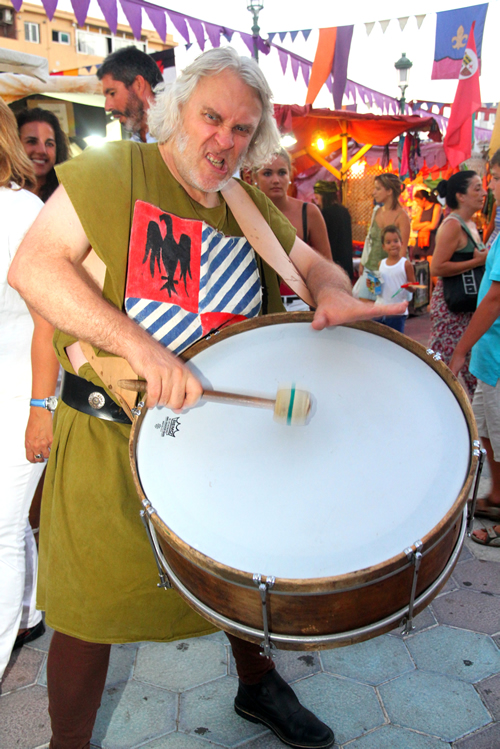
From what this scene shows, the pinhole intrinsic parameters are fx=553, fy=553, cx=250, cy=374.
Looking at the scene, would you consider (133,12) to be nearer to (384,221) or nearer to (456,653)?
(384,221)

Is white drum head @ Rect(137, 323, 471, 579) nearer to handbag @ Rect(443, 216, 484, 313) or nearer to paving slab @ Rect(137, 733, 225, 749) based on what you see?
paving slab @ Rect(137, 733, 225, 749)

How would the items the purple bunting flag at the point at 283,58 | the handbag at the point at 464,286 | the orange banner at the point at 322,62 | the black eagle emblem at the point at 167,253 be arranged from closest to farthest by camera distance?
1. the black eagle emblem at the point at 167,253
2. the handbag at the point at 464,286
3. the orange banner at the point at 322,62
4. the purple bunting flag at the point at 283,58

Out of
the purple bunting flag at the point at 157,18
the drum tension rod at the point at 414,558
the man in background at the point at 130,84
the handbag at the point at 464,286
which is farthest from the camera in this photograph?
the purple bunting flag at the point at 157,18

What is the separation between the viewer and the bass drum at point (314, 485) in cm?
98

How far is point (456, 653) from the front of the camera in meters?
2.10

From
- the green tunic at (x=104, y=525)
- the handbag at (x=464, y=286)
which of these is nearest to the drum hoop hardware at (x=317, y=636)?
the green tunic at (x=104, y=525)

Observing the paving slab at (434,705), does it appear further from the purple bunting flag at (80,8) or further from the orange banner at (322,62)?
the orange banner at (322,62)

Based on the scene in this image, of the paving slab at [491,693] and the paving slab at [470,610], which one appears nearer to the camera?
the paving slab at [491,693]

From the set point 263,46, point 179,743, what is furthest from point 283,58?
point 179,743

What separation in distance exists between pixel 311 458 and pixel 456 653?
145 cm

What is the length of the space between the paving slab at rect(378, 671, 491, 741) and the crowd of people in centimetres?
30

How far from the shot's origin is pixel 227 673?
202cm

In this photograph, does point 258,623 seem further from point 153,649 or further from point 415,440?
point 153,649

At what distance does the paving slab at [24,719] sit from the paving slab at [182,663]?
33 cm
